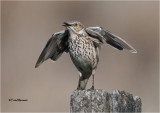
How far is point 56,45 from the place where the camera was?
871cm

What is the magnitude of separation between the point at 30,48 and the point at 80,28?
6.00m

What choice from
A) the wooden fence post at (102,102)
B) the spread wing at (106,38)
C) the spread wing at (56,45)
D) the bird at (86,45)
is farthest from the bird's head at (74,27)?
the wooden fence post at (102,102)

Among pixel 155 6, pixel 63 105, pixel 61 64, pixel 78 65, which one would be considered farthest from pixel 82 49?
pixel 155 6

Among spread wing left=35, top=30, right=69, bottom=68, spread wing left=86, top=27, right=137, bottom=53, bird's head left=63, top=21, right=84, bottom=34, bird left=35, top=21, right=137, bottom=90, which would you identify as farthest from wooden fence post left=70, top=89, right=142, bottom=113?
spread wing left=35, top=30, right=69, bottom=68

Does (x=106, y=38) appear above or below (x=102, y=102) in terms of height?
above

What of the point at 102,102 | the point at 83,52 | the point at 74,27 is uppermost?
the point at 74,27

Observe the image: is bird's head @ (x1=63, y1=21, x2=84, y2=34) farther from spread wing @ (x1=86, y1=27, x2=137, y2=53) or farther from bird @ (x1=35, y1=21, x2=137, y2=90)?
spread wing @ (x1=86, y1=27, x2=137, y2=53)

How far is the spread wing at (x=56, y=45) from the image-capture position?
28.2 ft

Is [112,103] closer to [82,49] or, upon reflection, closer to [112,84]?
[82,49]

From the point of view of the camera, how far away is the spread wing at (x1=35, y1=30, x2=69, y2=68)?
28.2 feet

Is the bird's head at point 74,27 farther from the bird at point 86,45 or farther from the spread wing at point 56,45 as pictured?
the spread wing at point 56,45

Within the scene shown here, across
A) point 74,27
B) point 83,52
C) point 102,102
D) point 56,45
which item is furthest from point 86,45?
point 102,102

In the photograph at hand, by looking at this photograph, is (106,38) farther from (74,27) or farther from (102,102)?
(102,102)

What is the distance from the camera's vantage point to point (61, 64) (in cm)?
1396
